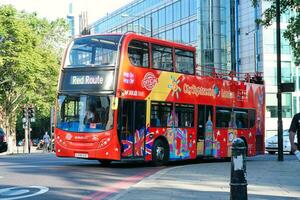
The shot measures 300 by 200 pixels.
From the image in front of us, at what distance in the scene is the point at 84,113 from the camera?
16.9 m

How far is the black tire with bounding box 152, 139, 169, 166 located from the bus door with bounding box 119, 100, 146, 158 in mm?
662

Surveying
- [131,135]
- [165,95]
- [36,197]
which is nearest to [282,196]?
[36,197]

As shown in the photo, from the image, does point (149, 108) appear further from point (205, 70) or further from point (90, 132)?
point (205, 70)

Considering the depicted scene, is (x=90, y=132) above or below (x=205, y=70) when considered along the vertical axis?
below

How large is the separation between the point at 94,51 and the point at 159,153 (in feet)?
13.6

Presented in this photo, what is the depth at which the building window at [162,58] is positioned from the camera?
1812cm

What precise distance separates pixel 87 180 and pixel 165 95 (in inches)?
250

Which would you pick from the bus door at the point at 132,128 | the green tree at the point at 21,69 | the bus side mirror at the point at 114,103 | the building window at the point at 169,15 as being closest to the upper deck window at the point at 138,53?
the bus door at the point at 132,128

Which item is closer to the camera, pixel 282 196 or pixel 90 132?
pixel 282 196

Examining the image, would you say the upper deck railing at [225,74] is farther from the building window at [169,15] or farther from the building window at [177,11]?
the building window at [169,15]

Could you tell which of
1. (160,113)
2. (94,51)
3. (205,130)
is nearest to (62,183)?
(94,51)

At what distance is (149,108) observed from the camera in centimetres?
1780

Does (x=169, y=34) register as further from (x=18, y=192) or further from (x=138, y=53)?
(x=18, y=192)

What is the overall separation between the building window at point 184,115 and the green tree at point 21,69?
2371 centimetres
